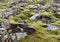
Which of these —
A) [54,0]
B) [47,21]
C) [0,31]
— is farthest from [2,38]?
[54,0]

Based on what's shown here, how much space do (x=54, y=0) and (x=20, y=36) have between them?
2747 centimetres

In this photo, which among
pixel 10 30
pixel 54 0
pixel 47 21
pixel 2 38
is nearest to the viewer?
pixel 2 38

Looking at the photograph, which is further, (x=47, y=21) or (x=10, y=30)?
(x=47, y=21)

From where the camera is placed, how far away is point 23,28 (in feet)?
67.2

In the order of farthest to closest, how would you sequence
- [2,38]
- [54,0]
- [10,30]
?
1. [54,0]
2. [10,30]
3. [2,38]

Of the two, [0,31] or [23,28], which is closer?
[0,31]

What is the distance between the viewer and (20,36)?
18.6 meters

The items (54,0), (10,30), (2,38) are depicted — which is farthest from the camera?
(54,0)

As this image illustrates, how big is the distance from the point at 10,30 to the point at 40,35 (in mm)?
2404

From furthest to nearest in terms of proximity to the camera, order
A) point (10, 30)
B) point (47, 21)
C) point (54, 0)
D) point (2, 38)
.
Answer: point (54, 0) < point (47, 21) < point (10, 30) < point (2, 38)

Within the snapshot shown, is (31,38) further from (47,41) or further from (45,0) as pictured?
(45,0)

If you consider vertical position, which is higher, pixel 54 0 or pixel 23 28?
pixel 23 28

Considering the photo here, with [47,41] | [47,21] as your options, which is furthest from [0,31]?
[47,21]

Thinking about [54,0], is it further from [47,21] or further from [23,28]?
[23,28]
